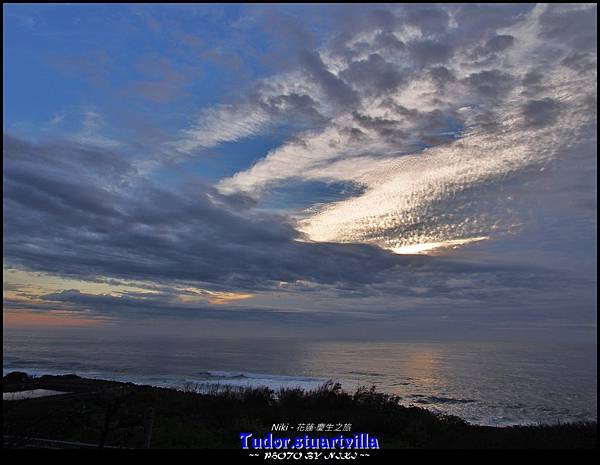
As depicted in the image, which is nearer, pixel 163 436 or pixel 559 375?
pixel 163 436

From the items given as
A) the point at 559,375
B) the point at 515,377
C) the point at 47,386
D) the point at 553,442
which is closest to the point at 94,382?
the point at 47,386

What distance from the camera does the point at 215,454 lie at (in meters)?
11.8

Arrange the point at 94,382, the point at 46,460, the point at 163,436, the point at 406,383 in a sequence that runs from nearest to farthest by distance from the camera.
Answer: the point at 46,460 → the point at 163,436 → the point at 94,382 → the point at 406,383

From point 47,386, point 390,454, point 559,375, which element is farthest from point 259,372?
point 390,454

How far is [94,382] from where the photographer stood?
39.6 meters

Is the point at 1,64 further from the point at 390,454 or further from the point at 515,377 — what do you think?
the point at 515,377

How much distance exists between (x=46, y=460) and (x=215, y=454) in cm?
415

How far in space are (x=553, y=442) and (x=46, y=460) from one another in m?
16.7

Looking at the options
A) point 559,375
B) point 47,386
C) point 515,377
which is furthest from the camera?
point 559,375

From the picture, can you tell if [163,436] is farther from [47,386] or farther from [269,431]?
[47,386]

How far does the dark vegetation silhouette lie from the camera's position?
1562cm

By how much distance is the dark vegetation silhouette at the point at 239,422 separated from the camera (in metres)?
15.6

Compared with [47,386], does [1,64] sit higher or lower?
higher

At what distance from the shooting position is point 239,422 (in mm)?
18969
